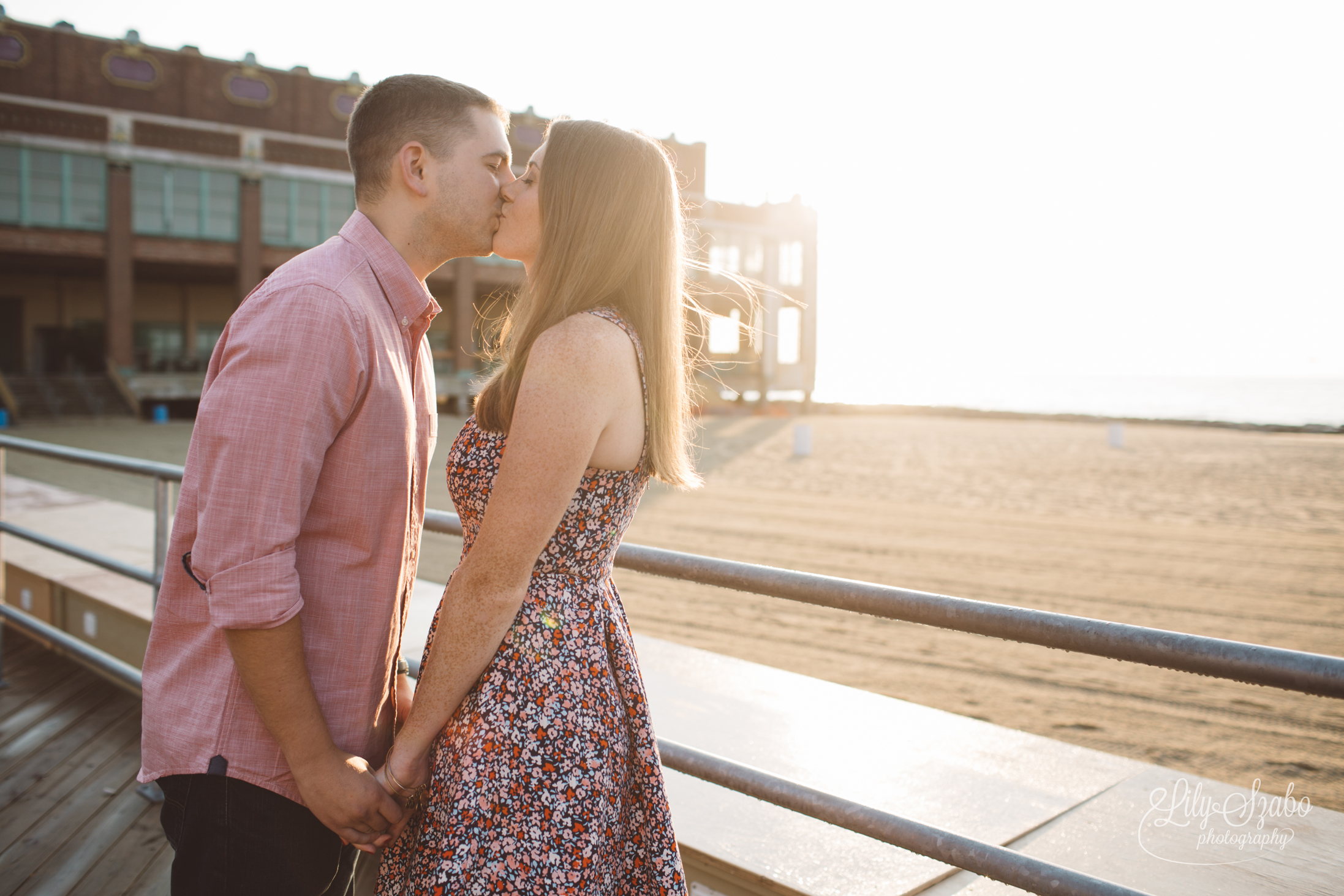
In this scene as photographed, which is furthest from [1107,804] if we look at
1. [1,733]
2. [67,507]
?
[67,507]

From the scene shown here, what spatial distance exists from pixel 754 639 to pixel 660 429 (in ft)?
16.6

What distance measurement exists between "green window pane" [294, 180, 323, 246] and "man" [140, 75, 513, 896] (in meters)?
34.1

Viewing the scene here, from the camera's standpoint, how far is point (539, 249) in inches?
59.1

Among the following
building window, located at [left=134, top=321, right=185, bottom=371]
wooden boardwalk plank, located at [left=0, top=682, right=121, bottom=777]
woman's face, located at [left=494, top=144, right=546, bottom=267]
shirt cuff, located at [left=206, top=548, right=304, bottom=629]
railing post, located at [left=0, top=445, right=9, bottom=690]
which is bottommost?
wooden boardwalk plank, located at [left=0, top=682, right=121, bottom=777]

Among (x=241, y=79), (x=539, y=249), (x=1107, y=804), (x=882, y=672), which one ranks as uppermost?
(x=241, y=79)

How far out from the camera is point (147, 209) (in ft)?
99.9

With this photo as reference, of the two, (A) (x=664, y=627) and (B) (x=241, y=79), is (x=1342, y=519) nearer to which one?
(A) (x=664, y=627)

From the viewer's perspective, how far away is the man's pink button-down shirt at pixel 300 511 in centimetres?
127

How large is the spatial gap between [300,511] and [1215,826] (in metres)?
2.54

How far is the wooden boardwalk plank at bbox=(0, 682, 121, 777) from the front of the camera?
356cm

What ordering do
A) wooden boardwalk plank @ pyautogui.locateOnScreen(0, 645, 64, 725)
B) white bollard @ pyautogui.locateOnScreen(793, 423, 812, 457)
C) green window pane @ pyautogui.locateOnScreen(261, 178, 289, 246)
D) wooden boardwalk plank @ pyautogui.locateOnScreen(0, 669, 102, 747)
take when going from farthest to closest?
1. green window pane @ pyautogui.locateOnScreen(261, 178, 289, 246)
2. white bollard @ pyautogui.locateOnScreen(793, 423, 812, 457)
3. wooden boardwalk plank @ pyautogui.locateOnScreen(0, 645, 64, 725)
4. wooden boardwalk plank @ pyautogui.locateOnScreen(0, 669, 102, 747)

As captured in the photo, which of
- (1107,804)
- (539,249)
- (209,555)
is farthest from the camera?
(1107,804)

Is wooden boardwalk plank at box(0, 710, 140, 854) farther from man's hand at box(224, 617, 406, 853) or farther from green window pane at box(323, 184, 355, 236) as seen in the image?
green window pane at box(323, 184, 355, 236)

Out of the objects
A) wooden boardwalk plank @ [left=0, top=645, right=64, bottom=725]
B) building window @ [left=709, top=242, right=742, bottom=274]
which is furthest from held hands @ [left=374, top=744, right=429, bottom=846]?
building window @ [left=709, top=242, right=742, bottom=274]
